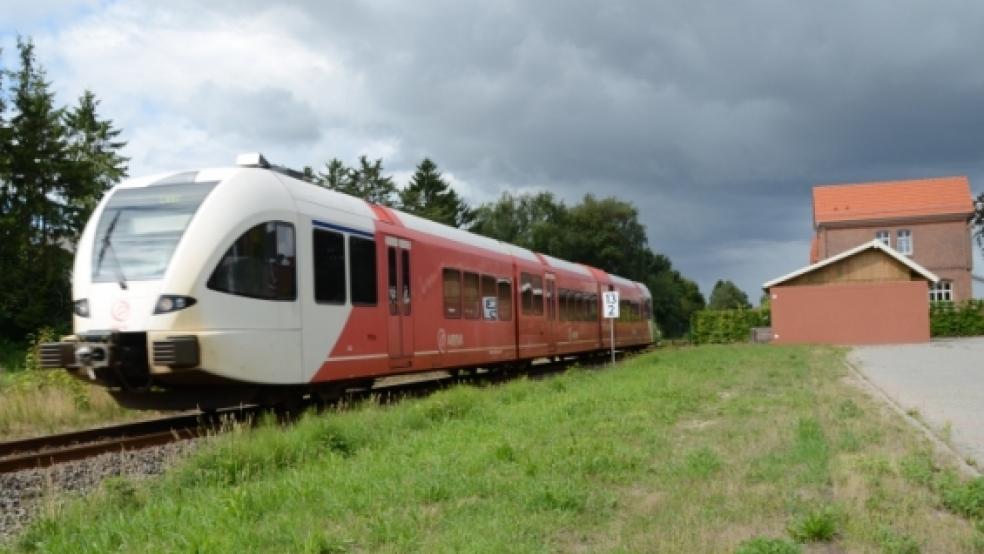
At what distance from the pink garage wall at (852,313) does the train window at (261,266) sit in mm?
34840

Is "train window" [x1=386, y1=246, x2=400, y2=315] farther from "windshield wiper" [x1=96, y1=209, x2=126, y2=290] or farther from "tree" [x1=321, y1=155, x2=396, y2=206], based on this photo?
"tree" [x1=321, y1=155, x2=396, y2=206]

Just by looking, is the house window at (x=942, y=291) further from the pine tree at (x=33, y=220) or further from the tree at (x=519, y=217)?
the pine tree at (x=33, y=220)

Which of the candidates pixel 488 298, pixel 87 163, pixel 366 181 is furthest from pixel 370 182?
pixel 488 298

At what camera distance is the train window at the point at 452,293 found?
55.7ft

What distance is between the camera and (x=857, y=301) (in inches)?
1618

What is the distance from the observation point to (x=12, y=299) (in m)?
43.9

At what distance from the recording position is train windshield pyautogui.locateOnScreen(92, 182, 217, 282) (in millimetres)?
10602

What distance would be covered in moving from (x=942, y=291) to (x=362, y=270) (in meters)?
52.7

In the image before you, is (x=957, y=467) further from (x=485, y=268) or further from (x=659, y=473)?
(x=485, y=268)

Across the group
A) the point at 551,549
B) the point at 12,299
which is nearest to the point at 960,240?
the point at 12,299

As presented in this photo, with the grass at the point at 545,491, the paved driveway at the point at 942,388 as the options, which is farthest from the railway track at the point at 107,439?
the paved driveway at the point at 942,388

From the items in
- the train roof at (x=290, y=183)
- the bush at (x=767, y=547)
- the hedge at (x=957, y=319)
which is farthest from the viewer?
the hedge at (x=957, y=319)

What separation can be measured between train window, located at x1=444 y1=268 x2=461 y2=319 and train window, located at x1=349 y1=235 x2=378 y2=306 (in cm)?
324

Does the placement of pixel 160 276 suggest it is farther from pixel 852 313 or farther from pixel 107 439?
pixel 852 313
